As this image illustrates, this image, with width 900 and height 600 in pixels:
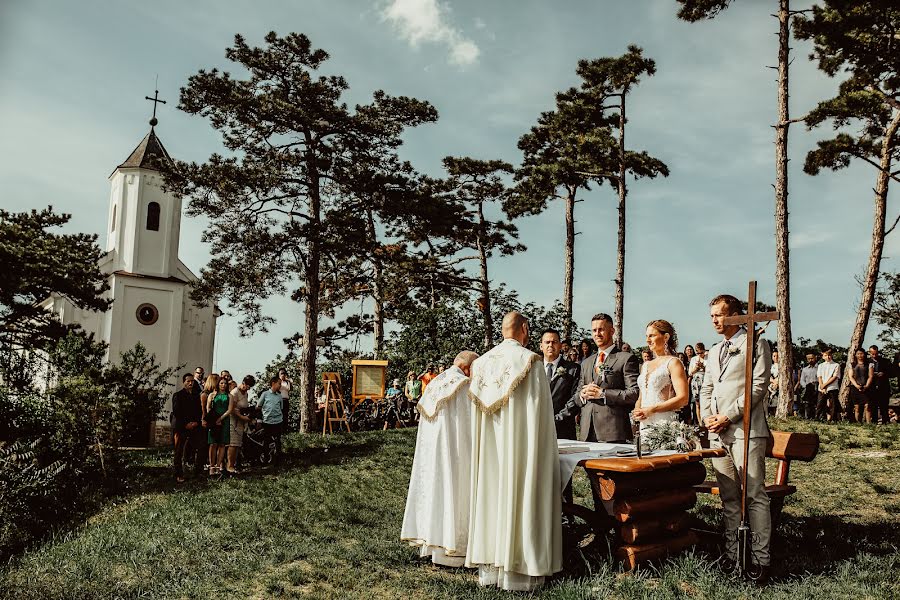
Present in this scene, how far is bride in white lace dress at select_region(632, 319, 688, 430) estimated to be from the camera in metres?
6.81

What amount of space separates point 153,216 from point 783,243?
28289 mm

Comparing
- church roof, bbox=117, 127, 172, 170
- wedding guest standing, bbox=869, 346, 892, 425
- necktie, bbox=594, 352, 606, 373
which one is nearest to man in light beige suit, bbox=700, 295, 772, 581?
necktie, bbox=594, 352, 606, 373

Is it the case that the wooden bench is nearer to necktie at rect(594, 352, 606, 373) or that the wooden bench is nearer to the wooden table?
the wooden table

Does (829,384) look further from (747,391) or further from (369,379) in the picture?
(747,391)

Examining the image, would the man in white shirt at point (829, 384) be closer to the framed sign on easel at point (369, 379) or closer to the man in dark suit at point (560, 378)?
the framed sign on easel at point (369, 379)

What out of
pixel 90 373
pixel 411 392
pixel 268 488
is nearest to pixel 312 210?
pixel 411 392

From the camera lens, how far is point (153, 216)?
117ft

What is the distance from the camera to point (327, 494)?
41.6 ft

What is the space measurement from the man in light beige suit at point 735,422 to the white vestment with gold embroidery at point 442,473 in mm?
2260

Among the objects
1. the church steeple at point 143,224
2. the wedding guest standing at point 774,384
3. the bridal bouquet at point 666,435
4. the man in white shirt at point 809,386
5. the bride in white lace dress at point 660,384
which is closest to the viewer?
the bridal bouquet at point 666,435

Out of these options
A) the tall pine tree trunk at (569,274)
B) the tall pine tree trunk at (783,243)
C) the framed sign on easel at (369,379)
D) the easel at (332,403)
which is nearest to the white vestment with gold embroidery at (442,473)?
the tall pine tree trunk at (783,243)

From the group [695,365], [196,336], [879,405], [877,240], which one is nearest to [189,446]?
[695,365]

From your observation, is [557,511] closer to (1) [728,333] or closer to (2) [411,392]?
(1) [728,333]

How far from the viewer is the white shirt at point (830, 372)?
17156 mm
